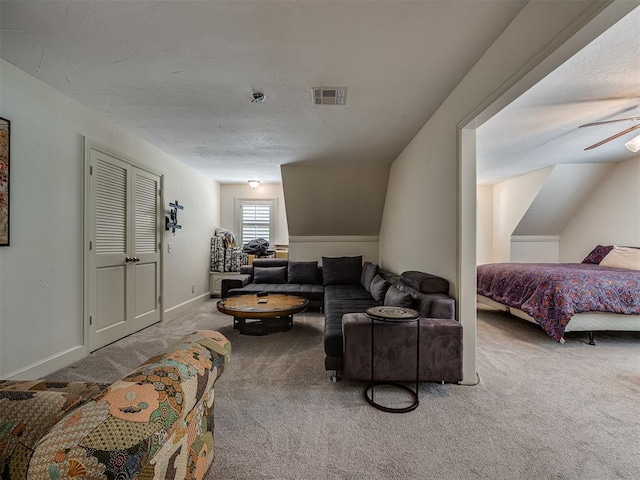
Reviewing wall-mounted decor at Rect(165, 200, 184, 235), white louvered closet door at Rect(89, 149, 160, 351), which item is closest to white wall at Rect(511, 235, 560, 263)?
wall-mounted decor at Rect(165, 200, 184, 235)

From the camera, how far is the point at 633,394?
2.22 metres

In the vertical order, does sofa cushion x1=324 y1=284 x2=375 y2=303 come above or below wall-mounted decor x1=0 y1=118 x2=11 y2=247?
below

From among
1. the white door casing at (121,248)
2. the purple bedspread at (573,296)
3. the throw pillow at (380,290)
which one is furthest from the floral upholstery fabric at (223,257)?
the purple bedspread at (573,296)

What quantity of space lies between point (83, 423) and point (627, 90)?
4056 mm

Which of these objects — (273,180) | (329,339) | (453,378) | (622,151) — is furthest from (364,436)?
(622,151)

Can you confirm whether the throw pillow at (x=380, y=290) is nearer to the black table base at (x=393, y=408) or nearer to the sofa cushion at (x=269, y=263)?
the black table base at (x=393, y=408)

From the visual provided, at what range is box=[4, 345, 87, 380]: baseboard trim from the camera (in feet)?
7.48

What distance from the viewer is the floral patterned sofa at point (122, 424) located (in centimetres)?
63

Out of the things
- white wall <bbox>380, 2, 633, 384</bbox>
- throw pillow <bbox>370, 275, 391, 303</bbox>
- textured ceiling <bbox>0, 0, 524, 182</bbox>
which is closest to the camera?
white wall <bbox>380, 2, 633, 384</bbox>

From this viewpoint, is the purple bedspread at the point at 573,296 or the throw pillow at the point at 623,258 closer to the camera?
the purple bedspread at the point at 573,296

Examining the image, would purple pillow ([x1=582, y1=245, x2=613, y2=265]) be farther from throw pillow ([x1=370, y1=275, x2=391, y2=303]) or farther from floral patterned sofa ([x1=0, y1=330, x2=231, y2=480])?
floral patterned sofa ([x1=0, y1=330, x2=231, y2=480])

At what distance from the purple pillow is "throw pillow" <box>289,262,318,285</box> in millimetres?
4753

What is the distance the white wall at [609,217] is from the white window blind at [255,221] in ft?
19.9

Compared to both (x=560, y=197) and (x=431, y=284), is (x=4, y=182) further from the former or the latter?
(x=560, y=197)
